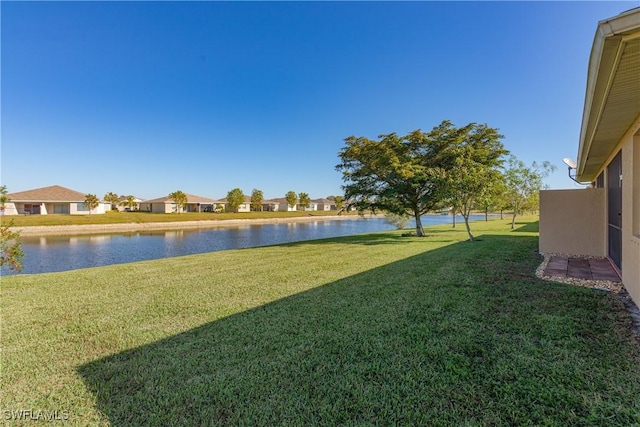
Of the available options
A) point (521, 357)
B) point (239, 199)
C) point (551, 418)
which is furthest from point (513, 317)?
point (239, 199)

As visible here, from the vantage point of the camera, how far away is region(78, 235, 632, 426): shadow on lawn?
188cm

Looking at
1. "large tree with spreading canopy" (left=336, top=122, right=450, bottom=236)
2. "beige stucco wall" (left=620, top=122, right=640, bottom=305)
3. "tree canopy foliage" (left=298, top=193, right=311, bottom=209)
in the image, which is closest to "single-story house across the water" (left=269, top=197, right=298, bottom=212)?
"tree canopy foliage" (left=298, top=193, right=311, bottom=209)

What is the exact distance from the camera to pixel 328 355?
2.59 metres

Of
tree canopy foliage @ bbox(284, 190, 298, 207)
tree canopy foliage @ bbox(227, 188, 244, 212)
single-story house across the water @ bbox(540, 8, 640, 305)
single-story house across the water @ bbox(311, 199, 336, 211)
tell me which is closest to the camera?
single-story house across the water @ bbox(540, 8, 640, 305)

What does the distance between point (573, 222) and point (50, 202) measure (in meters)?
55.4

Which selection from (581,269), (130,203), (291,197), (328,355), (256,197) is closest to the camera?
(328,355)

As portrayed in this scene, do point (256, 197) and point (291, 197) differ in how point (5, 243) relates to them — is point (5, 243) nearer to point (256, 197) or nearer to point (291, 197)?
point (256, 197)

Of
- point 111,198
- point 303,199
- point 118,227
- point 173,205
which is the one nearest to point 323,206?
point 303,199

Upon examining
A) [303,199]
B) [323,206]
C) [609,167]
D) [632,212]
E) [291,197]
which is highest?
[291,197]

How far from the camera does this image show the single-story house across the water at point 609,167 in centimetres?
223

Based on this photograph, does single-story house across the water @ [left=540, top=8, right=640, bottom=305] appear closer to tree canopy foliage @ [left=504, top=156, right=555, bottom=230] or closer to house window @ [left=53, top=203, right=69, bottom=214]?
tree canopy foliage @ [left=504, top=156, right=555, bottom=230]
